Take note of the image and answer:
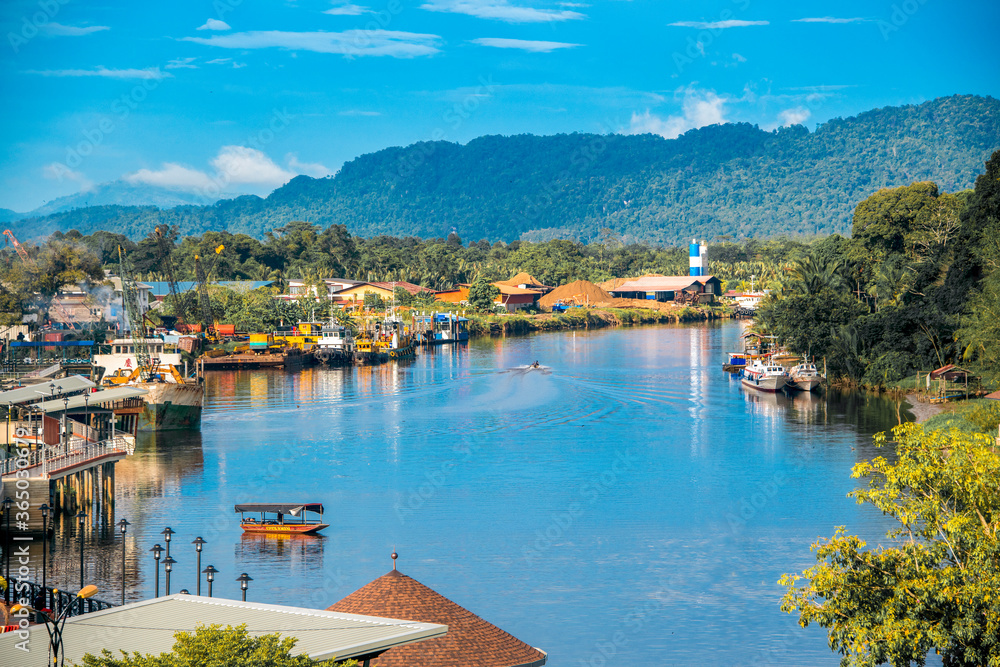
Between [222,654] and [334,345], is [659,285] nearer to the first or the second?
[334,345]

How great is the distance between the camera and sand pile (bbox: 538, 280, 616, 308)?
159125mm

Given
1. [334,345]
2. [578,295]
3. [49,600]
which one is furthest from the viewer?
[578,295]

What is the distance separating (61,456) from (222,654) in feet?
73.2

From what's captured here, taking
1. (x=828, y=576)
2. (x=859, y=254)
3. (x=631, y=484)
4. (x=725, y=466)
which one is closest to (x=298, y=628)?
(x=828, y=576)

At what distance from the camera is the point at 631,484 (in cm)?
4141

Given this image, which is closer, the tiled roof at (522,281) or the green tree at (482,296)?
the green tree at (482,296)

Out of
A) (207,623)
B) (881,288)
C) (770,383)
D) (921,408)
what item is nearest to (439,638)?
(207,623)

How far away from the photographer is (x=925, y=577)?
17438 mm

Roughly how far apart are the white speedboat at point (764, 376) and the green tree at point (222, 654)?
187ft

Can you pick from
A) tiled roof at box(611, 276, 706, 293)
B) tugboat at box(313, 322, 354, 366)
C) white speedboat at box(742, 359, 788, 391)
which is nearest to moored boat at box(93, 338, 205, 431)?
tugboat at box(313, 322, 354, 366)

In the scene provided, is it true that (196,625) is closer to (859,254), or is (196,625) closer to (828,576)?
(828,576)

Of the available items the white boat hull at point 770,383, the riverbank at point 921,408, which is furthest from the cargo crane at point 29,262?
the riverbank at point 921,408

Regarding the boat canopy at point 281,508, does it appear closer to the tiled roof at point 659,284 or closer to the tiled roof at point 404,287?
the tiled roof at point 404,287

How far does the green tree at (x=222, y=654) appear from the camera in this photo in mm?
13242
